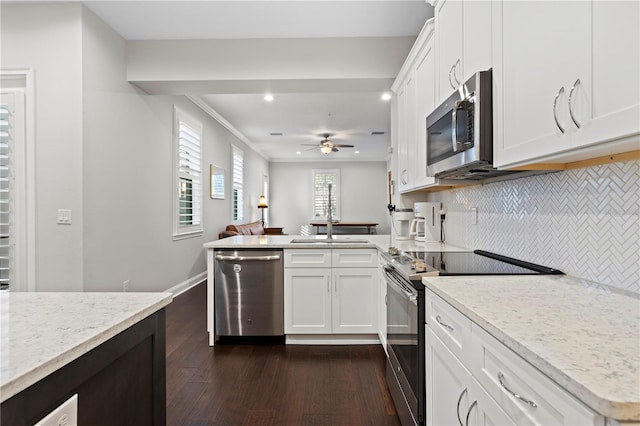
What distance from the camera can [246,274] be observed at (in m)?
2.89

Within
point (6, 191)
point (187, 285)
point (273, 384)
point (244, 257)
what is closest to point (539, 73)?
point (273, 384)

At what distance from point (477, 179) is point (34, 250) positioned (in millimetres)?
3392

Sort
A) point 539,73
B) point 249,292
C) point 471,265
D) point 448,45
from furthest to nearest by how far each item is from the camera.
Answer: point 249,292 → point 448,45 → point 471,265 → point 539,73

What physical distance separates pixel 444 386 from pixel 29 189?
10.8ft

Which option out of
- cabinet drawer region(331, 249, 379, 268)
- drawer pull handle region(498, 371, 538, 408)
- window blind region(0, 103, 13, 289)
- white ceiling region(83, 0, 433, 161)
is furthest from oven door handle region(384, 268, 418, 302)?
window blind region(0, 103, 13, 289)

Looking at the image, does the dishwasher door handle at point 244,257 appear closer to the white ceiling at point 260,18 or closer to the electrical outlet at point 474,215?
the electrical outlet at point 474,215

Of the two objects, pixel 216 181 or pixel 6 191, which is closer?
pixel 6 191

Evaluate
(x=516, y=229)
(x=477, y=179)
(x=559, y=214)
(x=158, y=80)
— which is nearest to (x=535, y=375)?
(x=559, y=214)

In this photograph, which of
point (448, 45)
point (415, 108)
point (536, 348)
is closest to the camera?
point (536, 348)

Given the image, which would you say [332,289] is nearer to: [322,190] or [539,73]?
[539,73]

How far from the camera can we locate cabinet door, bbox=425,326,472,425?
1.05m

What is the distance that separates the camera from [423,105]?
7.50 feet

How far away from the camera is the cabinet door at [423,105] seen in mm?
2127

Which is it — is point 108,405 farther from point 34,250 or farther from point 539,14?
point 34,250
